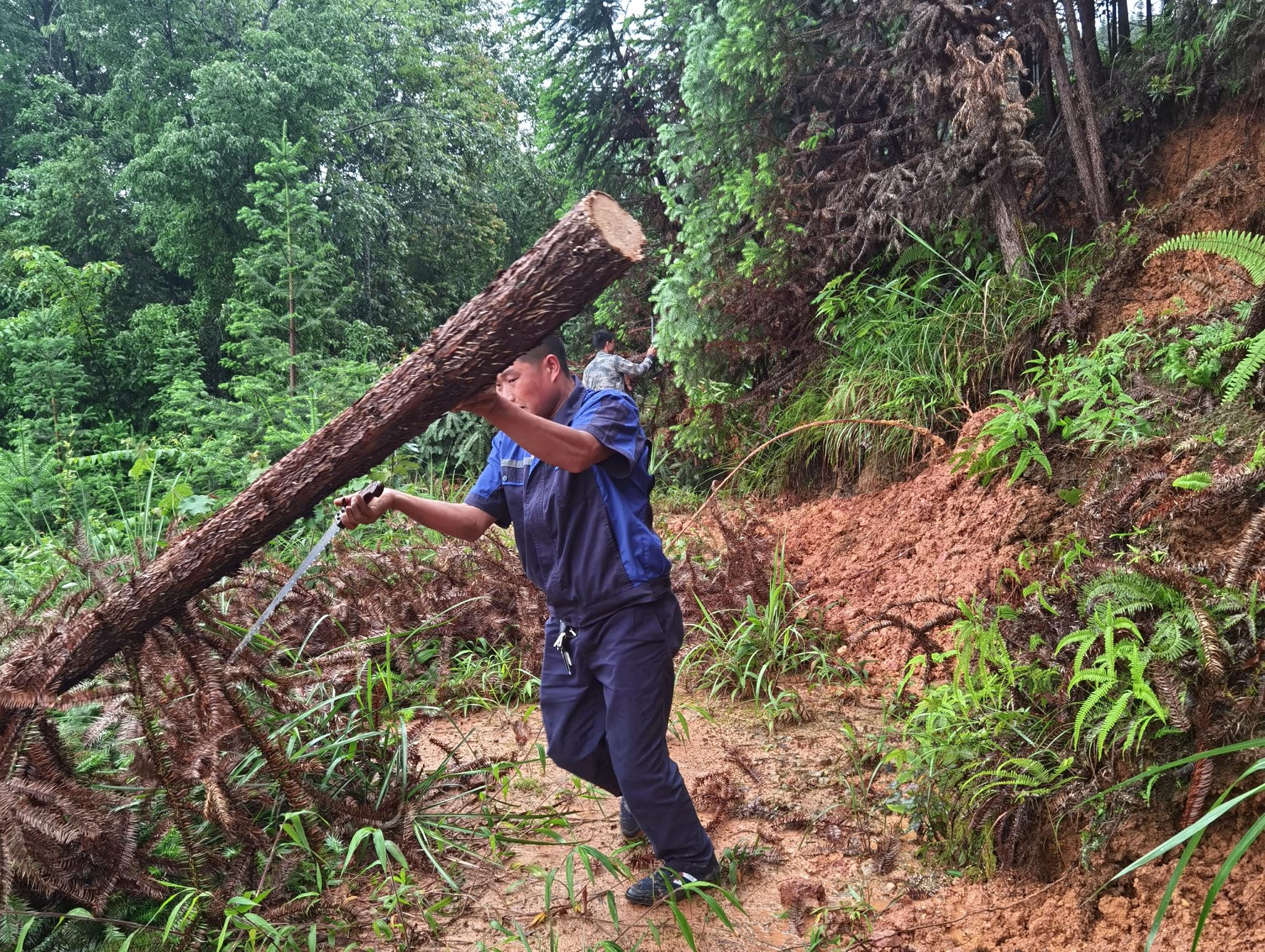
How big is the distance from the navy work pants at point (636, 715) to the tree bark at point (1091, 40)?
552cm

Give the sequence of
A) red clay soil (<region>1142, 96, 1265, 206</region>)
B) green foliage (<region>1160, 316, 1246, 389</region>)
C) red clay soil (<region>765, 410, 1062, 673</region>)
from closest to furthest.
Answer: green foliage (<region>1160, 316, 1246, 389</region>), red clay soil (<region>765, 410, 1062, 673</region>), red clay soil (<region>1142, 96, 1265, 206</region>)

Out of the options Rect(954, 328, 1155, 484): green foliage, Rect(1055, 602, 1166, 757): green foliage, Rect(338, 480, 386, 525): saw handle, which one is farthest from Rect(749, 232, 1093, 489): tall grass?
Rect(338, 480, 386, 525): saw handle

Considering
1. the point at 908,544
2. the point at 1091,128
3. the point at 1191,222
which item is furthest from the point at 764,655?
the point at 1091,128

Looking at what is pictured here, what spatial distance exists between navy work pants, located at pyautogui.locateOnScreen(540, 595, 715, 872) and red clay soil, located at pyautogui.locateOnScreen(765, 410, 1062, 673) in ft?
5.25

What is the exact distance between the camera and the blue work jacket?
2.67m

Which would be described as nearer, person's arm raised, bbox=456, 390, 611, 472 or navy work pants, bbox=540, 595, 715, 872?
person's arm raised, bbox=456, 390, 611, 472

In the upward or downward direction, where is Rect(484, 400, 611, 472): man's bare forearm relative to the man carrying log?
upward

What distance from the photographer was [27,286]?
537 inches

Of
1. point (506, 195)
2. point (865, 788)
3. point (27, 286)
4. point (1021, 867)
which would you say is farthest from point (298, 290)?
point (506, 195)

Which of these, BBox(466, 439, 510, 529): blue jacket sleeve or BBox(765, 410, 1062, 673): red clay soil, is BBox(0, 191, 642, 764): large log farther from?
BBox(765, 410, 1062, 673): red clay soil

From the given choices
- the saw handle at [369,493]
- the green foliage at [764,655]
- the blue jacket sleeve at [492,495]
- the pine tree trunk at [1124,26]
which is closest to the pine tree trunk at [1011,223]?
the pine tree trunk at [1124,26]

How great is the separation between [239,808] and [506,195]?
24.4 meters

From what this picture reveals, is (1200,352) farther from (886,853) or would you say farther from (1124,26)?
(1124,26)

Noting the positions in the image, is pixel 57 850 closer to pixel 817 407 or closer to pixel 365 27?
pixel 817 407
